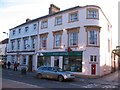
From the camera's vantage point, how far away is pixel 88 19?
26953 mm

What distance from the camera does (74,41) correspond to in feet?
92.5

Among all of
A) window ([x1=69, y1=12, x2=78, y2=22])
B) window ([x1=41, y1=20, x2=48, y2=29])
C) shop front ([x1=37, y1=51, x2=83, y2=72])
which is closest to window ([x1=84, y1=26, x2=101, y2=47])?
shop front ([x1=37, y1=51, x2=83, y2=72])

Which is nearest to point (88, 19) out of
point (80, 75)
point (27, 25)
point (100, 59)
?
point (100, 59)

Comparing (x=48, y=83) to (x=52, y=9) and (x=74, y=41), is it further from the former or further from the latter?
(x=52, y=9)

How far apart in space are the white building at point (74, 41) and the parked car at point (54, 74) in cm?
530

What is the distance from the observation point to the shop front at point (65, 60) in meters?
27.4

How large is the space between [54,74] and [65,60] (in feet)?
24.0

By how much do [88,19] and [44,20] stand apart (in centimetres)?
913

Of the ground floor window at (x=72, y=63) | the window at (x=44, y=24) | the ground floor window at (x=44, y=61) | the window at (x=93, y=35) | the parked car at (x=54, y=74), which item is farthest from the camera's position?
the window at (x=44, y=24)

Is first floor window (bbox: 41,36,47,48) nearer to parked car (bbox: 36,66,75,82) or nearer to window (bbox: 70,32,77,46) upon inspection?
window (bbox: 70,32,77,46)

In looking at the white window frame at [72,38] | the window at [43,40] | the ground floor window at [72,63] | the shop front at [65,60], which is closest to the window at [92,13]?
the white window frame at [72,38]

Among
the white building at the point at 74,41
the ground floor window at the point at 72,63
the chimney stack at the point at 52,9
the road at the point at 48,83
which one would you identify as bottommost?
the road at the point at 48,83

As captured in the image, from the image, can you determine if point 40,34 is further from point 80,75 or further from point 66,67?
point 80,75

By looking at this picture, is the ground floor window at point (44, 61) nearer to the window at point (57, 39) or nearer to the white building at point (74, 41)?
the white building at point (74, 41)
